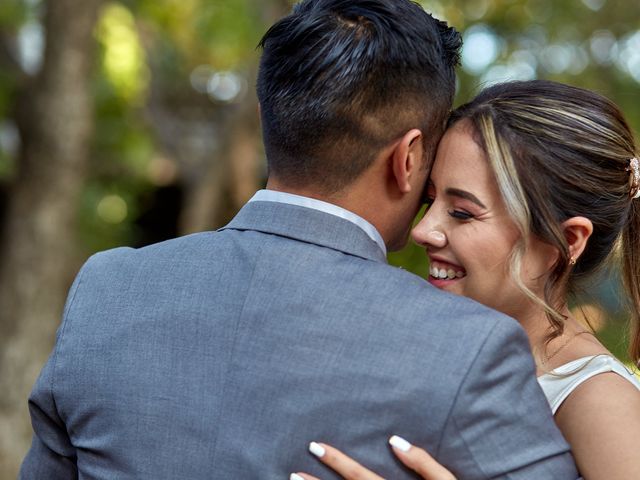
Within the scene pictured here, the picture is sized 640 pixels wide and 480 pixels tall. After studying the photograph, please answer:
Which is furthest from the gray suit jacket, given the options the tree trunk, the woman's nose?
the tree trunk

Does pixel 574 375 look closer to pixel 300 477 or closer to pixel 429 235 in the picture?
pixel 429 235

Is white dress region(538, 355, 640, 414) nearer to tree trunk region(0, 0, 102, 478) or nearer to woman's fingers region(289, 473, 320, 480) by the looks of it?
woman's fingers region(289, 473, 320, 480)

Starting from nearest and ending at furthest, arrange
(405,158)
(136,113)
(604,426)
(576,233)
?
(405,158) → (604,426) → (576,233) → (136,113)

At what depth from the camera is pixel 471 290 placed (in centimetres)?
238

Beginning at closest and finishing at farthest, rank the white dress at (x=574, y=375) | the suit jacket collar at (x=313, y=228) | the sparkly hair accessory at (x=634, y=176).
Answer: the suit jacket collar at (x=313, y=228) → the white dress at (x=574, y=375) → the sparkly hair accessory at (x=634, y=176)

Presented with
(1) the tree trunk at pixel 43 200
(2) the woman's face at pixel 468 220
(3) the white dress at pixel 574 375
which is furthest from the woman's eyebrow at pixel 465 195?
(1) the tree trunk at pixel 43 200

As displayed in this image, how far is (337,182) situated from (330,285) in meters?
0.24

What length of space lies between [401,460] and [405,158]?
0.61 m

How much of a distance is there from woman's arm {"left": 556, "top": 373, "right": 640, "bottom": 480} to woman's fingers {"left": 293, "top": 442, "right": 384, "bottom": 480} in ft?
1.72

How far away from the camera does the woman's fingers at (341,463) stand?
171 cm

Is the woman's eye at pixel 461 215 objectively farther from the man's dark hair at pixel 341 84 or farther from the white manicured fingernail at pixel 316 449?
the white manicured fingernail at pixel 316 449

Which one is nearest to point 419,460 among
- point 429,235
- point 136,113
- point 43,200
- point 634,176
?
point 429,235

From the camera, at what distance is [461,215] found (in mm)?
2324

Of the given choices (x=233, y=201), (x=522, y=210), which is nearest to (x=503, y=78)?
(x=522, y=210)
